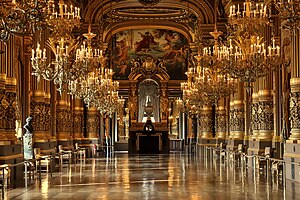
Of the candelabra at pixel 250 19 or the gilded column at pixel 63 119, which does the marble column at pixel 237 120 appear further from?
the candelabra at pixel 250 19

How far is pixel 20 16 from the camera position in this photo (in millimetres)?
10922

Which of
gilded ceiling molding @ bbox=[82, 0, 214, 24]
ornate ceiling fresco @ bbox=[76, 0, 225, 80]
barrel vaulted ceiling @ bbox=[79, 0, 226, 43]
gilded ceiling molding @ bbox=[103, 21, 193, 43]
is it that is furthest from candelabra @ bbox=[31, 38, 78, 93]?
gilded ceiling molding @ bbox=[103, 21, 193, 43]

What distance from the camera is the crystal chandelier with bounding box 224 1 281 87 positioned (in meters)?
16.8

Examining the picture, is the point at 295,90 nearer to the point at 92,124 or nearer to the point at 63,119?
the point at 63,119

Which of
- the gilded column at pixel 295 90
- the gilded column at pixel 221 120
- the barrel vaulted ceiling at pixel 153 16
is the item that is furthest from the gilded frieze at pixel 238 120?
the gilded column at pixel 295 90

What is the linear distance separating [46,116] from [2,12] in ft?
52.2

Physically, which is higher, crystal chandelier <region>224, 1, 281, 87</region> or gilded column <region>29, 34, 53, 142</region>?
crystal chandelier <region>224, 1, 281, 87</region>

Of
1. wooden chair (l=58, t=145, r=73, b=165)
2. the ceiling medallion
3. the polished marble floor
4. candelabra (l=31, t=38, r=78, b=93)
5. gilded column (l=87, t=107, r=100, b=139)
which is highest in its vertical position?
the ceiling medallion

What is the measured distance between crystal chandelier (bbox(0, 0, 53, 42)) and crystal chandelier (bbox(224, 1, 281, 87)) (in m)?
7.22

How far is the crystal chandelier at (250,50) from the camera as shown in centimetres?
1681

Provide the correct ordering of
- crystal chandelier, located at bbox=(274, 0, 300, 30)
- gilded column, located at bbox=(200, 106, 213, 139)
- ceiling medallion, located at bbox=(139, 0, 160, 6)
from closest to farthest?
crystal chandelier, located at bbox=(274, 0, 300, 30) < ceiling medallion, located at bbox=(139, 0, 160, 6) < gilded column, located at bbox=(200, 106, 213, 139)

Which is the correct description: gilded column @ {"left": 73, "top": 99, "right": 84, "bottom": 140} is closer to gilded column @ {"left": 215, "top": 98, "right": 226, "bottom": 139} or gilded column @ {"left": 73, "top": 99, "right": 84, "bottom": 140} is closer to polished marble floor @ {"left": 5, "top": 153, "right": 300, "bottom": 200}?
gilded column @ {"left": 215, "top": 98, "right": 226, "bottom": 139}

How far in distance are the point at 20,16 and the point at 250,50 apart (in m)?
8.25

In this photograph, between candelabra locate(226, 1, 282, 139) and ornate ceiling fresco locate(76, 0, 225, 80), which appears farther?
ornate ceiling fresco locate(76, 0, 225, 80)
